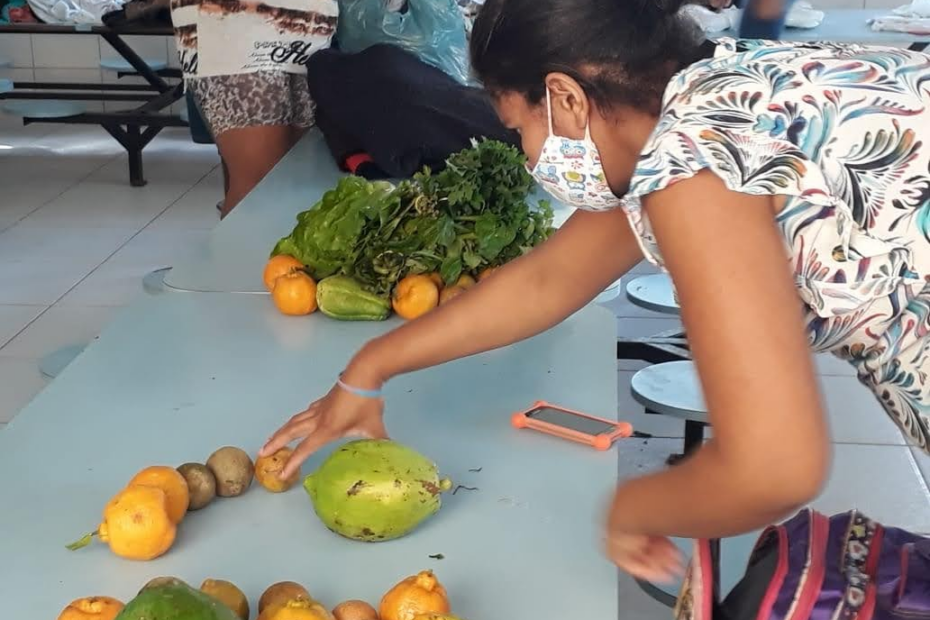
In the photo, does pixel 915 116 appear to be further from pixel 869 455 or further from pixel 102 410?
pixel 869 455

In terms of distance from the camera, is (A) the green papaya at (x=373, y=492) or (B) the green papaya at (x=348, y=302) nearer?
(A) the green papaya at (x=373, y=492)

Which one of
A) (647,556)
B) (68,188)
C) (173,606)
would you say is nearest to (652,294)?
(647,556)

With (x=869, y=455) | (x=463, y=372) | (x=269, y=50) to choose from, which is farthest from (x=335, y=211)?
(x=869, y=455)

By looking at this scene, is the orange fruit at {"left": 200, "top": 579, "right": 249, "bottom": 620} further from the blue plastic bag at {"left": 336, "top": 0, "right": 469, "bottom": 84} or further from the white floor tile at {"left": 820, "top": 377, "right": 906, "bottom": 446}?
the white floor tile at {"left": 820, "top": 377, "right": 906, "bottom": 446}

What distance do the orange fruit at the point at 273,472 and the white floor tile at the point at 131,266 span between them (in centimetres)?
244

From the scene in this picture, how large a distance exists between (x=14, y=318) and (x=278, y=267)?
2226mm

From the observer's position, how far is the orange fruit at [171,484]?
1116 mm

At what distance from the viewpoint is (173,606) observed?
864 mm

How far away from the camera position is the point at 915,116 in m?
0.96

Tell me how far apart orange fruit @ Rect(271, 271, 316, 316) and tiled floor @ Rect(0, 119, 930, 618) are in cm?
36

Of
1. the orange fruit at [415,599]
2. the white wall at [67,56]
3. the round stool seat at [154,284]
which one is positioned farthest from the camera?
the white wall at [67,56]

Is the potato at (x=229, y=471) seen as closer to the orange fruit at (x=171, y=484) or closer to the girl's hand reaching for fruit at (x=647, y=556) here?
the orange fruit at (x=171, y=484)

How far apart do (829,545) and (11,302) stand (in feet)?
11.0

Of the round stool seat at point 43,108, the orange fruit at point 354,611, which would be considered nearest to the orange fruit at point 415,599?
the orange fruit at point 354,611
